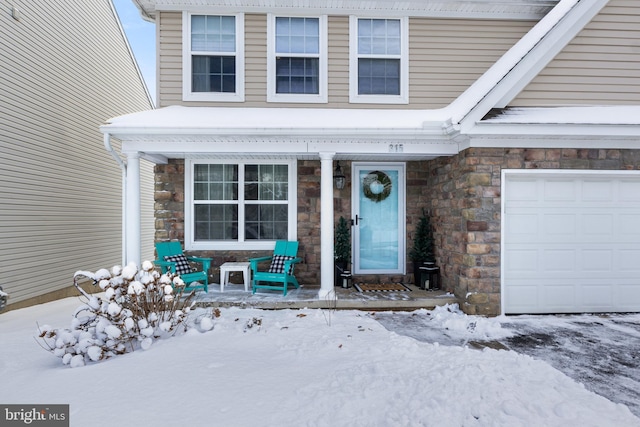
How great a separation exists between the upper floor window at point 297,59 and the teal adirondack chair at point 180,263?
343cm

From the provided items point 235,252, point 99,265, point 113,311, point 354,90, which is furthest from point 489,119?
point 99,265

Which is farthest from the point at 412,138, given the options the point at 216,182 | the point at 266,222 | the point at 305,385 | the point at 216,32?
the point at 216,32

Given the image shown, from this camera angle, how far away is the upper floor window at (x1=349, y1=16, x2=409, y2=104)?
7.48 meters

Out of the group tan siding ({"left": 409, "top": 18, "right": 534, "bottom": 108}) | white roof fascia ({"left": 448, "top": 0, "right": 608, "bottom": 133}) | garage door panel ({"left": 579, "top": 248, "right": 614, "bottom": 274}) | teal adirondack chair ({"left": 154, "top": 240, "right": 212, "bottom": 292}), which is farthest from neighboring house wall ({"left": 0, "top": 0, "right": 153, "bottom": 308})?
garage door panel ({"left": 579, "top": 248, "right": 614, "bottom": 274})

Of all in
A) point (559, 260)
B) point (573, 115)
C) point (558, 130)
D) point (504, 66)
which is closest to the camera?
point (558, 130)

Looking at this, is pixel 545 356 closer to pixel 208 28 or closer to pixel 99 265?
pixel 208 28

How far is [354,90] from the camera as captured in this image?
7.49m

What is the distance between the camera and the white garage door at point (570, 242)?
600 cm

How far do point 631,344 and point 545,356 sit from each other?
1.41 metres

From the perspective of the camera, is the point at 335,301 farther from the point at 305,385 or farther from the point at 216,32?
the point at 216,32

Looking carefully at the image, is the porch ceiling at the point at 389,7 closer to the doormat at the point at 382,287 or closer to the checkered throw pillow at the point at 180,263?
the checkered throw pillow at the point at 180,263

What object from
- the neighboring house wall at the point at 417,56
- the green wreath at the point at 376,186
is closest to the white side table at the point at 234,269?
the green wreath at the point at 376,186

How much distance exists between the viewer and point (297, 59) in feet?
24.6

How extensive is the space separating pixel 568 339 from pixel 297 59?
6.61 metres
